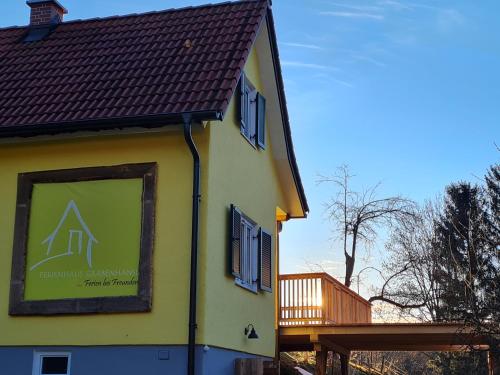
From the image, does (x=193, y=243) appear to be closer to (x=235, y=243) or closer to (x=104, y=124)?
(x=235, y=243)

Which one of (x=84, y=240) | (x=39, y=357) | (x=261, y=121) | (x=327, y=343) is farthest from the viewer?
(x=327, y=343)

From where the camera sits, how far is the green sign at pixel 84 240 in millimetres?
10609

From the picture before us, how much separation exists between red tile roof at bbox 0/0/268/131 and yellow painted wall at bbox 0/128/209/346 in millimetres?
526

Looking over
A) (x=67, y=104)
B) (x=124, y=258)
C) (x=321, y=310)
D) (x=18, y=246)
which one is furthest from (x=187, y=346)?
(x=321, y=310)

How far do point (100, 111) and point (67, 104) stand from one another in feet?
2.60

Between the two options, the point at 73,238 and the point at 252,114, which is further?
the point at 252,114

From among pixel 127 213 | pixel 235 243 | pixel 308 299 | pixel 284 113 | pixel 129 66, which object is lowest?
pixel 308 299

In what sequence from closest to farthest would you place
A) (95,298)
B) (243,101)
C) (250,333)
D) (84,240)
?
1. (95,298)
2. (84,240)
3. (250,333)
4. (243,101)

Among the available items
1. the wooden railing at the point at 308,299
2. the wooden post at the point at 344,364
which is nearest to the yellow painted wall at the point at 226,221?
the wooden railing at the point at 308,299

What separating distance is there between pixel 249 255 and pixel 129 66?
3926 mm

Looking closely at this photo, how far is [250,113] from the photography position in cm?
1388

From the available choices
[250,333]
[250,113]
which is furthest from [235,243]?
[250,113]

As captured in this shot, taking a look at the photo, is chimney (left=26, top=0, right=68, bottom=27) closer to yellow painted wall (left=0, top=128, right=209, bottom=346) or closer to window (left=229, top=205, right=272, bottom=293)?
yellow painted wall (left=0, top=128, right=209, bottom=346)

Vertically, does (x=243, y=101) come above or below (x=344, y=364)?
above
